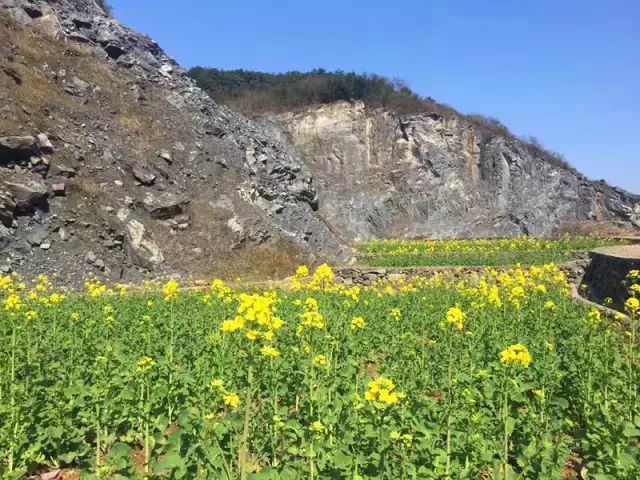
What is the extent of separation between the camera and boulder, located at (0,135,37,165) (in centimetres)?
1836

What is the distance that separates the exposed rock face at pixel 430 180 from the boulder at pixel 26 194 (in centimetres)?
3094

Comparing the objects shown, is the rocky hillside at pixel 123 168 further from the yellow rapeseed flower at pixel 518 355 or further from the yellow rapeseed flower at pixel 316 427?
the yellow rapeseed flower at pixel 518 355

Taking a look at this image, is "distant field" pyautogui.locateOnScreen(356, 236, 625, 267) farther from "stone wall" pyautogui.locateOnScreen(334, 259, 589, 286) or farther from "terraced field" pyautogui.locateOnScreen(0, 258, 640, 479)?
"terraced field" pyautogui.locateOnScreen(0, 258, 640, 479)

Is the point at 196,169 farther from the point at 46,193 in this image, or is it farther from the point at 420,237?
the point at 420,237

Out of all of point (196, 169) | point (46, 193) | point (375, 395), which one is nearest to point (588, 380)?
point (375, 395)

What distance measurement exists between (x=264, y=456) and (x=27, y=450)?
6.82ft

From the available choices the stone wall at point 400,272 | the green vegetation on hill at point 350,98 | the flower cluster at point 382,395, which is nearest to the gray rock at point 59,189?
the stone wall at point 400,272

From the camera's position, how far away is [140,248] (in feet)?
65.0

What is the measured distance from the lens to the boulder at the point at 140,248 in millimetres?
19564

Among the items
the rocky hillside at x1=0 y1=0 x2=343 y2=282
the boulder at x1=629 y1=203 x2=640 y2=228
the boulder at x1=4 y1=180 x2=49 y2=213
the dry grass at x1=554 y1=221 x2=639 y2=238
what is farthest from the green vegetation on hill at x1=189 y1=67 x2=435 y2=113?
the boulder at x1=4 y1=180 x2=49 y2=213

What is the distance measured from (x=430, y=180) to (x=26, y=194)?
38875mm

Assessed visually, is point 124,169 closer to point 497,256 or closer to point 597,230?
point 497,256

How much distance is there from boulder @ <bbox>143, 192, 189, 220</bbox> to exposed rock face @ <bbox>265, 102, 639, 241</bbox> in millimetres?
25876

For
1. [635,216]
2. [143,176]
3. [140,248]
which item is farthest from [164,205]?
[635,216]
